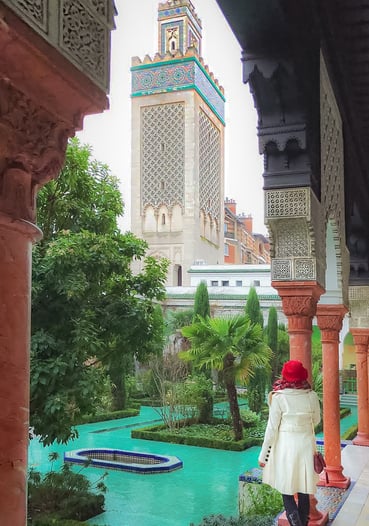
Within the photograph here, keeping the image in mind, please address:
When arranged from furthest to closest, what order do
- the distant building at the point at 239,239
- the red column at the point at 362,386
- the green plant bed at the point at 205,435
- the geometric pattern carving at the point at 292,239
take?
the distant building at the point at 239,239
the green plant bed at the point at 205,435
the red column at the point at 362,386
the geometric pattern carving at the point at 292,239

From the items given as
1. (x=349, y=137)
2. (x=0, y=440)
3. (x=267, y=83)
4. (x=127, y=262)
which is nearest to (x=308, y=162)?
(x=267, y=83)

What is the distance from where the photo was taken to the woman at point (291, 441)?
390 cm

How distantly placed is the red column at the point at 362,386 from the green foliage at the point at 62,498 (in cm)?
410

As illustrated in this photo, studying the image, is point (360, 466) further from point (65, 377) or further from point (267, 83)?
point (267, 83)

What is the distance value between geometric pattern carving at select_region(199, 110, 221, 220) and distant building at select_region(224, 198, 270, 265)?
673cm

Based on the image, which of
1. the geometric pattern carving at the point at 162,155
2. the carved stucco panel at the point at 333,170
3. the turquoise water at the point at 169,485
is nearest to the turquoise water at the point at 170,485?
the turquoise water at the point at 169,485

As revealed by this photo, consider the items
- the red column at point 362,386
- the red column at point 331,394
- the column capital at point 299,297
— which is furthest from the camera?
the red column at point 362,386

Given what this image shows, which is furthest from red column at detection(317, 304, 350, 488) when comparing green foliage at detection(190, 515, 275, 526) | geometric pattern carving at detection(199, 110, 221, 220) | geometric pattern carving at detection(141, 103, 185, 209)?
geometric pattern carving at detection(199, 110, 221, 220)

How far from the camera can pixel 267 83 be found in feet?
13.5

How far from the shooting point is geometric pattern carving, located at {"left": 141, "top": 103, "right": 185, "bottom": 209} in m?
34.5

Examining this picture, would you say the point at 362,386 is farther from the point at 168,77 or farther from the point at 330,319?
the point at 168,77

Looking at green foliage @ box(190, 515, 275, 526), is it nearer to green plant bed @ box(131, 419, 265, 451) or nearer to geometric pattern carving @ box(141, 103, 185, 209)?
green plant bed @ box(131, 419, 265, 451)

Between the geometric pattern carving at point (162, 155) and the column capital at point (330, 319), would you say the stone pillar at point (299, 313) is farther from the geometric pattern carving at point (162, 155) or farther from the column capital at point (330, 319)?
the geometric pattern carving at point (162, 155)

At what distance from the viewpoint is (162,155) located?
1369 inches
